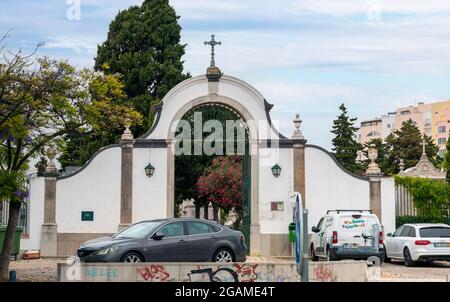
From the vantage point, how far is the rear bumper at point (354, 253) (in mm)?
23547

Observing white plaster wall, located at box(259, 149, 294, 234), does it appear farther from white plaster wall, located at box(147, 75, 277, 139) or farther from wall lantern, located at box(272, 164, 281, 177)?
white plaster wall, located at box(147, 75, 277, 139)

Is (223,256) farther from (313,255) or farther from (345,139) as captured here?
(345,139)

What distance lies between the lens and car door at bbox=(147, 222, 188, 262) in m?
19.2

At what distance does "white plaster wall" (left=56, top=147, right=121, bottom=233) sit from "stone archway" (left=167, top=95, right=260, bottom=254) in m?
1.85

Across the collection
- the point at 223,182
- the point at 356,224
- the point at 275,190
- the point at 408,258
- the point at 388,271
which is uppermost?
the point at 223,182

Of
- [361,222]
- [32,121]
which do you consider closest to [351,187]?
[361,222]

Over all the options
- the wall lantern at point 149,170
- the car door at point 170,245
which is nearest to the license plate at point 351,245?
the car door at point 170,245

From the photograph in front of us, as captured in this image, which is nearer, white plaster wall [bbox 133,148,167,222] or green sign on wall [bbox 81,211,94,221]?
green sign on wall [bbox 81,211,94,221]

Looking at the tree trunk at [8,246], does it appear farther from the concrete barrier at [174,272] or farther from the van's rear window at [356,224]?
the van's rear window at [356,224]

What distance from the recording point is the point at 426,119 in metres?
128

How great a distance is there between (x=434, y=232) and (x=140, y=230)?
9.93 m

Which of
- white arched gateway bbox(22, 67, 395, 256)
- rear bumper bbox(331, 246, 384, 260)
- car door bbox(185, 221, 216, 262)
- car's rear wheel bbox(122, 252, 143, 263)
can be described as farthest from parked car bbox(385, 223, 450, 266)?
car's rear wheel bbox(122, 252, 143, 263)

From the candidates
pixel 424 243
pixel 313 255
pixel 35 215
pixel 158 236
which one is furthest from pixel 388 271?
pixel 35 215

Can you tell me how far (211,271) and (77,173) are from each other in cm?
1272
